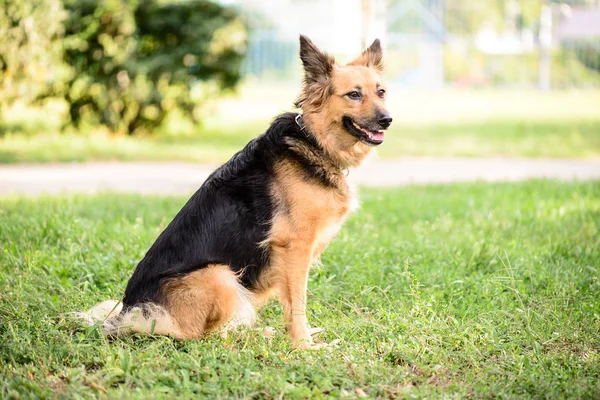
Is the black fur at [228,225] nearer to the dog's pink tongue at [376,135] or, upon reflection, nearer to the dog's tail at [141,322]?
the dog's tail at [141,322]

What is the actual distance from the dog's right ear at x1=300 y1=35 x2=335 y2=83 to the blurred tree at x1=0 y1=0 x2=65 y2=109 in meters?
8.99

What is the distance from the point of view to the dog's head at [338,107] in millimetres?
4812

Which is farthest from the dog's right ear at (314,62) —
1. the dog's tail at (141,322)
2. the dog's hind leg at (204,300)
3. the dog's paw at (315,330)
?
the dog's tail at (141,322)

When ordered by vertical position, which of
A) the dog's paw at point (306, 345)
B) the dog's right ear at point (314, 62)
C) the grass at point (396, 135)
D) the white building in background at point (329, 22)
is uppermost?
the white building in background at point (329, 22)

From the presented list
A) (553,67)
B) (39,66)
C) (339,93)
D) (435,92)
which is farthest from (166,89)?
(553,67)

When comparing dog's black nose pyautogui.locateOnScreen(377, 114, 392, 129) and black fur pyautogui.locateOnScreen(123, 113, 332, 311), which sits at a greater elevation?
dog's black nose pyautogui.locateOnScreen(377, 114, 392, 129)

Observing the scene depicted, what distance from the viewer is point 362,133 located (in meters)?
4.84

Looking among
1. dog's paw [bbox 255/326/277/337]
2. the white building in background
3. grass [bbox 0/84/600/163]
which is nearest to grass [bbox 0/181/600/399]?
dog's paw [bbox 255/326/277/337]

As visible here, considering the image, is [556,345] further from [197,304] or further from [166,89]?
[166,89]

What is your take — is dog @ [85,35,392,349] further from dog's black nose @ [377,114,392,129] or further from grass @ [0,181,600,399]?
grass @ [0,181,600,399]

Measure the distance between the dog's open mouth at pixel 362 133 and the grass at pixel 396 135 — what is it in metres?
4.22

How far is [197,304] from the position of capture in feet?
14.2

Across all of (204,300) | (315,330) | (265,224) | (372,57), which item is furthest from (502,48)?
(204,300)

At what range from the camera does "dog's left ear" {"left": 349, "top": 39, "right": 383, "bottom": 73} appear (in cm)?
524
